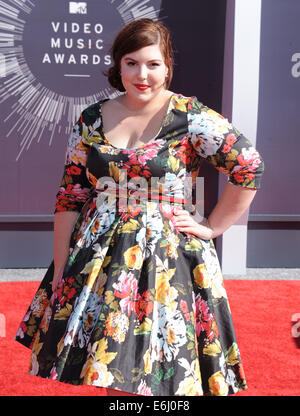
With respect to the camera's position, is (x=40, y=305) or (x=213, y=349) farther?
(x=40, y=305)

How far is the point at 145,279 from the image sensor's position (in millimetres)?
1779

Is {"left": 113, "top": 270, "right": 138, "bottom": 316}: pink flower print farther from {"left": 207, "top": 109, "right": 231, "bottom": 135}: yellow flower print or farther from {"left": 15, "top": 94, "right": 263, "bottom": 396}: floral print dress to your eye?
{"left": 207, "top": 109, "right": 231, "bottom": 135}: yellow flower print

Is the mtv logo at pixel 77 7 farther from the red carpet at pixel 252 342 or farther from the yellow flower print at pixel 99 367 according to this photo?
the yellow flower print at pixel 99 367

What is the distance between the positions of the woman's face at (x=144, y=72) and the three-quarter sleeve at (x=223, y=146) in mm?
138

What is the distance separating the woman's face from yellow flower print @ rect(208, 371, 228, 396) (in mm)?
914

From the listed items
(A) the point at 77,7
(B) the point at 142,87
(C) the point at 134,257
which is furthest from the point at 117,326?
(A) the point at 77,7

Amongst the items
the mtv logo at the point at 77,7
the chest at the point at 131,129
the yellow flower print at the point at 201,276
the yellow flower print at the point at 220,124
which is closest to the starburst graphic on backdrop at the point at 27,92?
A: the mtv logo at the point at 77,7

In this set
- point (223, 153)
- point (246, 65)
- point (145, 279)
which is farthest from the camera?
point (246, 65)

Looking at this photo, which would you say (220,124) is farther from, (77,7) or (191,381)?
Result: (77,7)

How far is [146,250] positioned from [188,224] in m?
0.18

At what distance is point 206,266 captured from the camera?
1873 millimetres

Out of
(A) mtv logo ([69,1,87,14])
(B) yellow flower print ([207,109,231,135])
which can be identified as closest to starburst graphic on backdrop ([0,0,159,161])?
(A) mtv logo ([69,1,87,14])

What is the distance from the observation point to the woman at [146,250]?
67.9 inches

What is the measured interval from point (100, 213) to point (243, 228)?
372 centimetres
